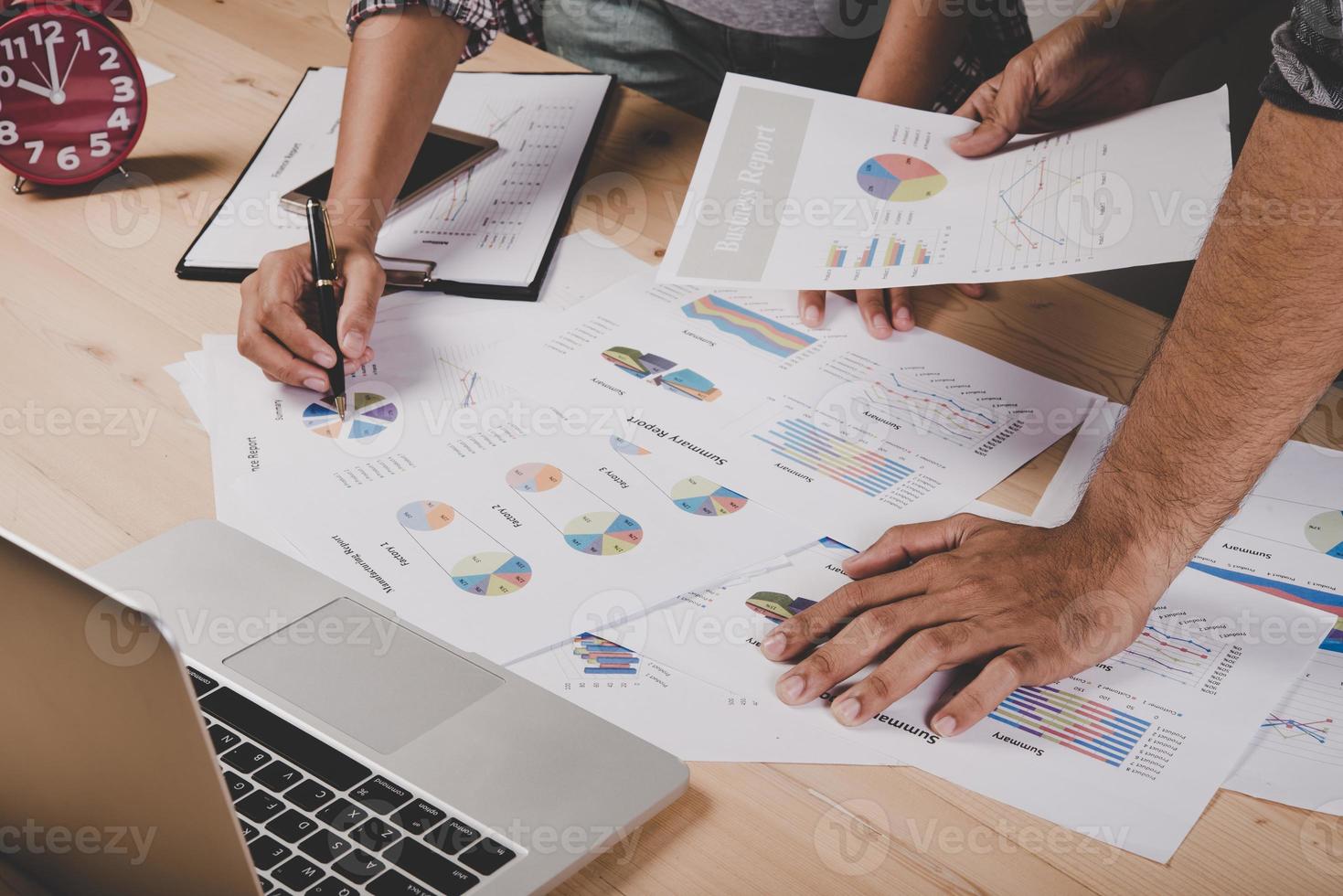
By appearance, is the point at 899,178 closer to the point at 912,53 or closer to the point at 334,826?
the point at 912,53

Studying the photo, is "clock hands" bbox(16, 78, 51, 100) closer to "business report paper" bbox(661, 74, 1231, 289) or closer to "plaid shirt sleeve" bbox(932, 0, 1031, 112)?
"business report paper" bbox(661, 74, 1231, 289)

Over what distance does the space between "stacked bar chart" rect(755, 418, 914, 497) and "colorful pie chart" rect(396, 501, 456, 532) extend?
10.1 inches

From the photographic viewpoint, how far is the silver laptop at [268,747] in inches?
14.8

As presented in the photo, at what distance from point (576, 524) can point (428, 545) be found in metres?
0.10

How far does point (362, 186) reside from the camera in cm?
107

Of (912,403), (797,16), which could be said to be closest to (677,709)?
(912,403)

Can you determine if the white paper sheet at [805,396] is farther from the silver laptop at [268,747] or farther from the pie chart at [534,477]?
the silver laptop at [268,747]

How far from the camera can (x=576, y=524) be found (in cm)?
78

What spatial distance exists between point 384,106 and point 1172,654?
871 mm

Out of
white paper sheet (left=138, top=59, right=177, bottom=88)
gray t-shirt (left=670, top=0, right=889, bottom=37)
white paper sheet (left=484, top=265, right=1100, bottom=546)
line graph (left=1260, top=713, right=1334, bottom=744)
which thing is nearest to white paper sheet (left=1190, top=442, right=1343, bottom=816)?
line graph (left=1260, top=713, right=1334, bottom=744)

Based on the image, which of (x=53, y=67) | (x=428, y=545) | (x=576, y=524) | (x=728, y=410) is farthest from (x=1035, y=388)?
(x=53, y=67)

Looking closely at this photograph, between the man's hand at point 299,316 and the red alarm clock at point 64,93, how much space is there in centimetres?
30

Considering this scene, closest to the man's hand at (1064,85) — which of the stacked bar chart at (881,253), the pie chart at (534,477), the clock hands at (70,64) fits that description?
the stacked bar chart at (881,253)

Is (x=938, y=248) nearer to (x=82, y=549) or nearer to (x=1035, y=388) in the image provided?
(x=1035, y=388)
